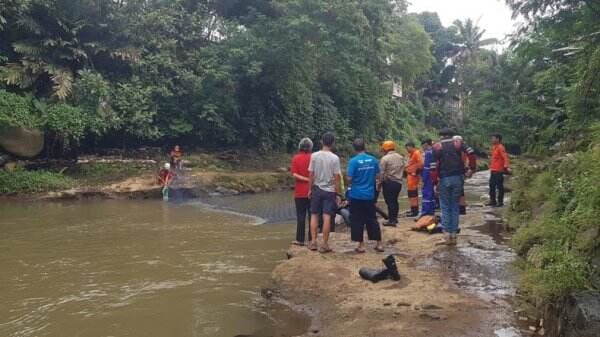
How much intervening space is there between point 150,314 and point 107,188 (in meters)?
13.6

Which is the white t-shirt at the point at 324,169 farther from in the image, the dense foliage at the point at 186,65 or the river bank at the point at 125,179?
the dense foliage at the point at 186,65

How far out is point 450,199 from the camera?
791 centimetres

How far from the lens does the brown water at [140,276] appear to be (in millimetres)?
5961

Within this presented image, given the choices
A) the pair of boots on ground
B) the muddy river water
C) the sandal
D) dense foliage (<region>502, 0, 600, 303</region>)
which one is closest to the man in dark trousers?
the muddy river water

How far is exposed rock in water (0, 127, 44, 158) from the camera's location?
19266 mm

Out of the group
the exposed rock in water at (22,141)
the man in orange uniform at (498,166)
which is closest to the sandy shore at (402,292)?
the man in orange uniform at (498,166)

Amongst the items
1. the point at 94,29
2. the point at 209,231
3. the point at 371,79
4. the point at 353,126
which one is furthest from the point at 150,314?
the point at 353,126

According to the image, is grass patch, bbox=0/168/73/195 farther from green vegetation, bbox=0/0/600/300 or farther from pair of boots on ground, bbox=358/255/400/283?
pair of boots on ground, bbox=358/255/400/283

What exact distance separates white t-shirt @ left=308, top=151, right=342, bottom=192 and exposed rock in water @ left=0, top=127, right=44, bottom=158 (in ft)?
50.6

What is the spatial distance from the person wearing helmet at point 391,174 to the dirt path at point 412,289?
3.95ft

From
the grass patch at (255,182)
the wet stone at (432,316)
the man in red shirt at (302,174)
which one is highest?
the man in red shirt at (302,174)

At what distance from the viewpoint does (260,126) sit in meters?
27.1

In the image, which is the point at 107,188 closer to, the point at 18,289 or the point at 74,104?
Result: the point at 74,104

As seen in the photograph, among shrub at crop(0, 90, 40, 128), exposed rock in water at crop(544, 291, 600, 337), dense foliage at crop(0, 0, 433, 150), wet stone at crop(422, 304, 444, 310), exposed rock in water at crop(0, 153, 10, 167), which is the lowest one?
wet stone at crop(422, 304, 444, 310)
